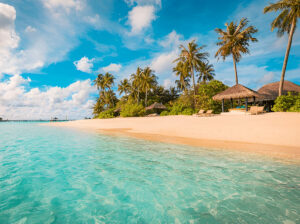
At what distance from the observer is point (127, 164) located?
4.76 metres

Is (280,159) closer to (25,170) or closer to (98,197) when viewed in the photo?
(98,197)

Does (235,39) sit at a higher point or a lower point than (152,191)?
higher

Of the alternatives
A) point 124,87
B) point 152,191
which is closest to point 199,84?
point 124,87

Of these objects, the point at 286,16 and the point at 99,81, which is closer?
the point at 286,16

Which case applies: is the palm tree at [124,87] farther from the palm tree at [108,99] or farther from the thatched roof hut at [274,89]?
the thatched roof hut at [274,89]

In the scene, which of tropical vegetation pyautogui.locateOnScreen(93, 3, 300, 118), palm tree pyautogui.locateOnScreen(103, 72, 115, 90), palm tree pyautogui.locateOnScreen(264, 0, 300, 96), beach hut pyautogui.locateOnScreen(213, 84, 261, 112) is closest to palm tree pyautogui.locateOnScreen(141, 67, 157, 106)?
tropical vegetation pyautogui.locateOnScreen(93, 3, 300, 118)

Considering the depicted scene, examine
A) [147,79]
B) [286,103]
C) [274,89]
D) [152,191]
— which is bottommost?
[152,191]

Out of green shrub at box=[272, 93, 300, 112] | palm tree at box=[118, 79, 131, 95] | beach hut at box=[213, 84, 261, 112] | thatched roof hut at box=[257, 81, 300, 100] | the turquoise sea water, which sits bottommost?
the turquoise sea water

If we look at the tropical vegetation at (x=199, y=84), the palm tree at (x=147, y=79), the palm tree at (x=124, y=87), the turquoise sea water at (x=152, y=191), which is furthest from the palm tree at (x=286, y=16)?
the palm tree at (x=124, y=87)

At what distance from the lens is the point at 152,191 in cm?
307

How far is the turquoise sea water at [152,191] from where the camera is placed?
90.0 inches

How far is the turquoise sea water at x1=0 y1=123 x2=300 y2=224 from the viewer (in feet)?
7.50

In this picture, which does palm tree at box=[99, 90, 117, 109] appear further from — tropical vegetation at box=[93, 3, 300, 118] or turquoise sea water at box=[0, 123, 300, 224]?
turquoise sea water at box=[0, 123, 300, 224]

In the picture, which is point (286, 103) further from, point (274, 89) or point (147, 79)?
point (147, 79)
